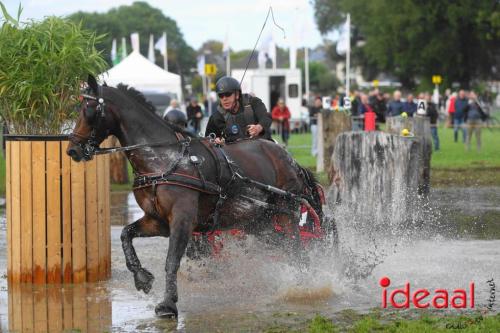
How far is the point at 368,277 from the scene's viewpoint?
33.5ft

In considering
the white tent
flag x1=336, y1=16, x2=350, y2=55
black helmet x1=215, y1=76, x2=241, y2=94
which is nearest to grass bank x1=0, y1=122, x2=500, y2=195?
flag x1=336, y1=16, x2=350, y2=55

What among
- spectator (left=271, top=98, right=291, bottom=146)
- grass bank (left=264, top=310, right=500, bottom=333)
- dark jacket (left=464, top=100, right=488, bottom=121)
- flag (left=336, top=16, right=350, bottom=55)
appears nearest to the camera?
grass bank (left=264, top=310, right=500, bottom=333)

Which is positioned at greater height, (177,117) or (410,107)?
(410,107)

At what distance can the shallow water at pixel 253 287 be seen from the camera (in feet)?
27.7

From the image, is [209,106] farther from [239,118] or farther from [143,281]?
[143,281]

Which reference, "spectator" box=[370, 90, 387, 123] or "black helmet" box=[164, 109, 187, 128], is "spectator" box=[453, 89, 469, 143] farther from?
"black helmet" box=[164, 109, 187, 128]

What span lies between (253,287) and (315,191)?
1.44 m

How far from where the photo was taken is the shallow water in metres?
8.44

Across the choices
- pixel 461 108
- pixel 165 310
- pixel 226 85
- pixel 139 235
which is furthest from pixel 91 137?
pixel 461 108

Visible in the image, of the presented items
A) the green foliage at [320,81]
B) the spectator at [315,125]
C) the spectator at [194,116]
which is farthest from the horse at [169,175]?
the green foliage at [320,81]

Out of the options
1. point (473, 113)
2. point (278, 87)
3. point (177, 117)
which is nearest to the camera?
point (177, 117)

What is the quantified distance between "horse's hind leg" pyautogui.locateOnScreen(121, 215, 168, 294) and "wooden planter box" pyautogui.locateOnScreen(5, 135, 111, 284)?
999 millimetres

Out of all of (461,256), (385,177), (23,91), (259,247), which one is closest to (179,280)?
(259,247)

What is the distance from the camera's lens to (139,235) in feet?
30.7
